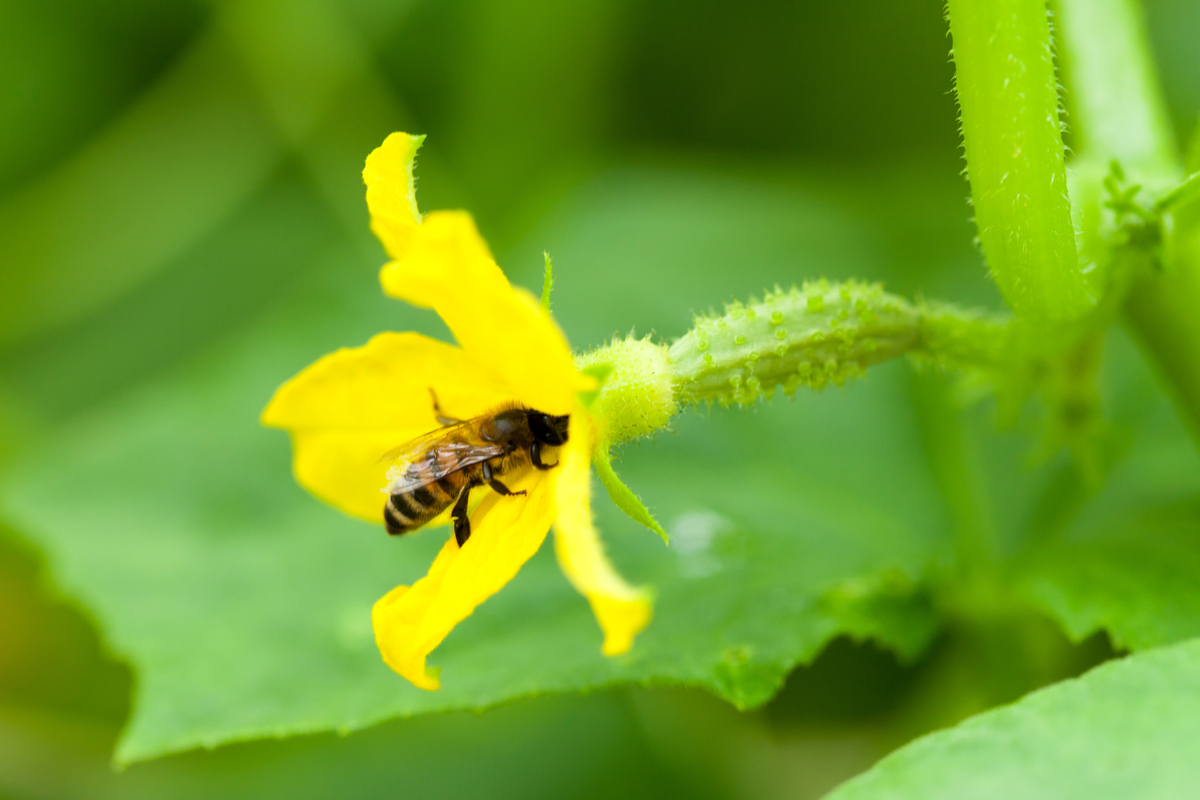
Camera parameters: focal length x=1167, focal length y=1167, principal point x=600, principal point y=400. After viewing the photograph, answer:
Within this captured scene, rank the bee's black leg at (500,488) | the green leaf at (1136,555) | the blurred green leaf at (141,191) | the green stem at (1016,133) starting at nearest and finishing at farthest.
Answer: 1. the green stem at (1016,133)
2. the bee's black leg at (500,488)
3. the green leaf at (1136,555)
4. the blurred green leaf at (141,191)

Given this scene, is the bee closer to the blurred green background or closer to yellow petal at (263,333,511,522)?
yellow petal at (263,333,511,522)

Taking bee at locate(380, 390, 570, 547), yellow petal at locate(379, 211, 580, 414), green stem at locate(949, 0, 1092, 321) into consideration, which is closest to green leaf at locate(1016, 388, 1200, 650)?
green stem at locate(949, 0, 1092, 321)

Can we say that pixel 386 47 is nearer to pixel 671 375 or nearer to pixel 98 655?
pixel 98 655

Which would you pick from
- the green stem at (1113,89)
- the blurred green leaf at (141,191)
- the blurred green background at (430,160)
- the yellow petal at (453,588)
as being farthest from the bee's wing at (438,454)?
the blurred green leaf at (141,191)

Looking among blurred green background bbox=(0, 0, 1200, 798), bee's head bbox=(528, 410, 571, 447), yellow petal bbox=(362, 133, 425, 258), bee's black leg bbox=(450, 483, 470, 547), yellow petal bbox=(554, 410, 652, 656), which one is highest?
blurred green background bbox=(0, 0, 1200, 798)

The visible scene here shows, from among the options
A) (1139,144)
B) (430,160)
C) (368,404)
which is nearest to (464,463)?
(368,404)

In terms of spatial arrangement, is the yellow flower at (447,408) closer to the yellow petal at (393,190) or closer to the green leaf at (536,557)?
the yellow petal at (393,190)

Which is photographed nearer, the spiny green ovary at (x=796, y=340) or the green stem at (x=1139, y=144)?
the spiny green ovary at (x=796, y=340)
